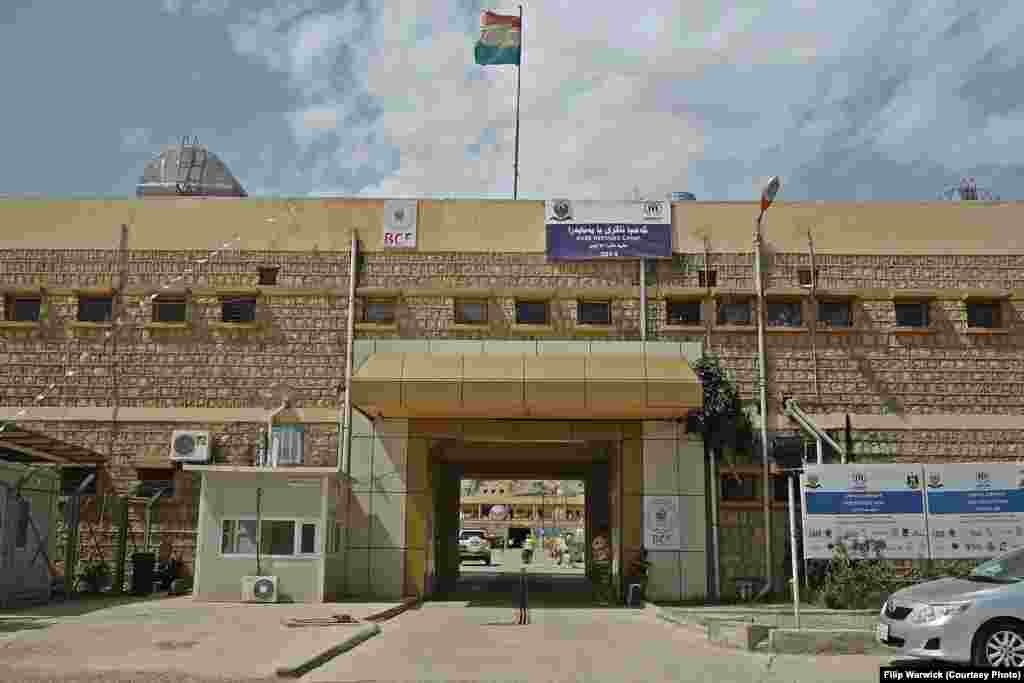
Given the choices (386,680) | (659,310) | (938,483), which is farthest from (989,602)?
(659,310)

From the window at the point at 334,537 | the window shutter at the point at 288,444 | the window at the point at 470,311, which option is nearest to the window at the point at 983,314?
the window at the point at 470,311

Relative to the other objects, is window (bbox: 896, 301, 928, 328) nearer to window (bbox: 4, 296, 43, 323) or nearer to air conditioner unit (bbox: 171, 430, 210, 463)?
air conditioner unit (bbox: 171, 430, 210, 463)

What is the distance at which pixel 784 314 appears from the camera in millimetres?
24828

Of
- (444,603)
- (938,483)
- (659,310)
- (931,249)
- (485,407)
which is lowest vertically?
(444,603)

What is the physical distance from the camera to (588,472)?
33.6 meters

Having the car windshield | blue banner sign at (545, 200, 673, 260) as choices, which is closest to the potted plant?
blue banner sign at (545, 200, 673, 260)

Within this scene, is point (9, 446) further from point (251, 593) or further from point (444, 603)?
point (444, 603)

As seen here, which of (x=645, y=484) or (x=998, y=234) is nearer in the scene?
(x=645, y=484)

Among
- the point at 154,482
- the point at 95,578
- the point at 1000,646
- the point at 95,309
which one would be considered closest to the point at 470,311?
the point at 154,482

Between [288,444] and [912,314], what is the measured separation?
15475 millimetres

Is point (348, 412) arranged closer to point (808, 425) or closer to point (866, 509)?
point (808, 425)

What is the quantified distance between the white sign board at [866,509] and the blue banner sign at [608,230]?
8.25 m

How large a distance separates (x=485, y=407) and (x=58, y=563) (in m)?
11.1

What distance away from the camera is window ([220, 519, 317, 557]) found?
21.4 metres
